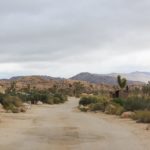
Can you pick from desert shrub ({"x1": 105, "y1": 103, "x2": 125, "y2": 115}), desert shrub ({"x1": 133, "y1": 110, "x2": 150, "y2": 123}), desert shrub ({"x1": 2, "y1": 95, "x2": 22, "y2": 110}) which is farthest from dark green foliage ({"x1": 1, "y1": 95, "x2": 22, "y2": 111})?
desert shrub ({"x1": 133, "y1": 110, "x2": 150, "y2": 123})

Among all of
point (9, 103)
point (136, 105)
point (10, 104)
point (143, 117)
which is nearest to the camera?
point (143, 117)

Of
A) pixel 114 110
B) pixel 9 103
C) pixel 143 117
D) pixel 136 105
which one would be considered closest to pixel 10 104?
pixel 9 103

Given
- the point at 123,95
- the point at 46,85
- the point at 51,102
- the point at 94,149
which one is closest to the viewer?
the point at 94,149

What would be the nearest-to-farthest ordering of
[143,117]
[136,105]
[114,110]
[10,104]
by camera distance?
[143,117], [136,105], [114,110], [10,104]

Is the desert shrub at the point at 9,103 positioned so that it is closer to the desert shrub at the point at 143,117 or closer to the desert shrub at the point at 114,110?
the desert shrub at the point at 114,110

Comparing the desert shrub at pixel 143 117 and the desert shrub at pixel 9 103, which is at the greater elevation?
the desert shrub at pixel 9 103

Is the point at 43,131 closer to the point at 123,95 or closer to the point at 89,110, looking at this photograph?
the point at 89,110

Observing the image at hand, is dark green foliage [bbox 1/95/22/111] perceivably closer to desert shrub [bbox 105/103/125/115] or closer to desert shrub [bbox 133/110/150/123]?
desert shrub [bbox 105/103/125/115]

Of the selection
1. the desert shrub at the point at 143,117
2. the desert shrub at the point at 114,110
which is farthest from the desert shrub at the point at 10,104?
the desert shrub at the point at 143,117

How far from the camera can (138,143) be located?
66.6ft

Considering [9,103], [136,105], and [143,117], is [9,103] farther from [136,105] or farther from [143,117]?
[143,117]

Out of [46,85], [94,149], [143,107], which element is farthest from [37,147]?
[46,85]

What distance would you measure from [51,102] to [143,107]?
45478 millimetres

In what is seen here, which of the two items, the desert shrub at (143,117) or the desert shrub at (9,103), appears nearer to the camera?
the desert shrub at (143,117)
